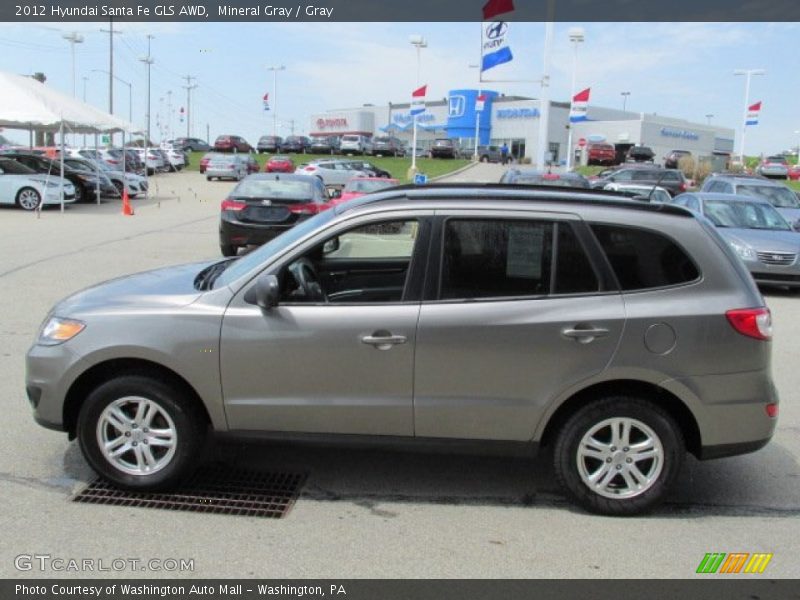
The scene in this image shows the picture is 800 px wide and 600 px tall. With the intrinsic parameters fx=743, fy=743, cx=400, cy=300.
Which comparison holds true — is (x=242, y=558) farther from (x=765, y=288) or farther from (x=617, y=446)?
(x=765, y=288)

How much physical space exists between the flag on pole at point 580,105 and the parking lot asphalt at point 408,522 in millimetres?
29721

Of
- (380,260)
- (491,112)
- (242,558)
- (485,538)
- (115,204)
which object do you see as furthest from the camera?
(491,112)

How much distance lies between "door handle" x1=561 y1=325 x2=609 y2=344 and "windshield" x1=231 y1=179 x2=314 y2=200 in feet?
32.7

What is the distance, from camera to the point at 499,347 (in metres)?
3.97

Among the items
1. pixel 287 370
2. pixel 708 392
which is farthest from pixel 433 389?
pixel 708 392

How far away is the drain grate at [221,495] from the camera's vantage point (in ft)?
13.5

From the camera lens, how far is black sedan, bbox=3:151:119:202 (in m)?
24.5

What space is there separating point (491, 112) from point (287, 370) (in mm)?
81463

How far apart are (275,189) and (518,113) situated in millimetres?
69997

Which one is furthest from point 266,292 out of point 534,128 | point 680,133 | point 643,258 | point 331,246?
point 680,133

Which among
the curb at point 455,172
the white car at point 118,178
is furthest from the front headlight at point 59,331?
the curb at point 455,172

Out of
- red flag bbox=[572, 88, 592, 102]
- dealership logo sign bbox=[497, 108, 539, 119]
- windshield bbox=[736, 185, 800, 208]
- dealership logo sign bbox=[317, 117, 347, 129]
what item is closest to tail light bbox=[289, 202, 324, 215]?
windshield bbox=[736, 185, 800, 208]

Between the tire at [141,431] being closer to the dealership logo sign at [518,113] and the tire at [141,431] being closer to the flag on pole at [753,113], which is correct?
the flag on pole at [753,113]
